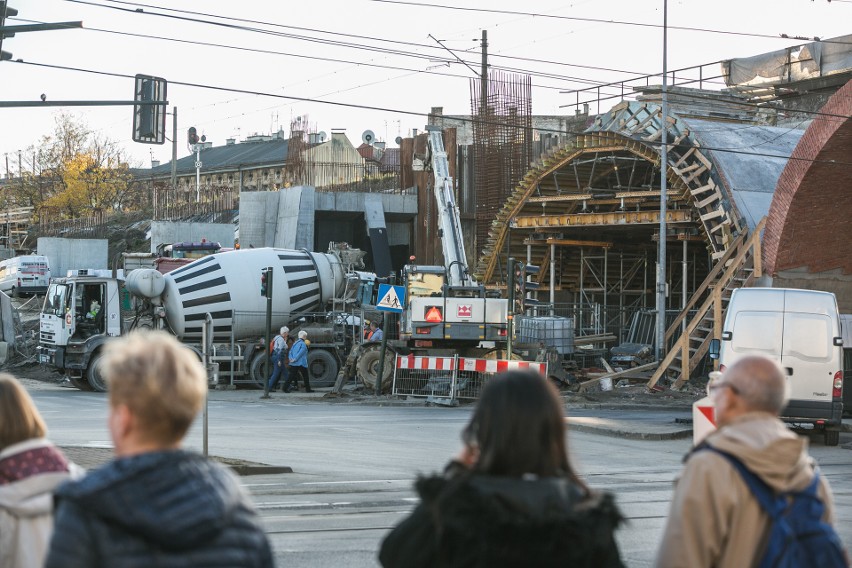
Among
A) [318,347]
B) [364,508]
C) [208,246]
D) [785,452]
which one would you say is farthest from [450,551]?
[208,246]

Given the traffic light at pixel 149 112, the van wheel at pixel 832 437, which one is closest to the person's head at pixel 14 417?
the van wheel at pixel 832 437

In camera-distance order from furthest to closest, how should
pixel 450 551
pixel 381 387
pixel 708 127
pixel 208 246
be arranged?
1. pixel 208 246
2. pixel 708 127
3. pixel 381 387
4. pixel 450 551

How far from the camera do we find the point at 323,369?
3381 centimetres

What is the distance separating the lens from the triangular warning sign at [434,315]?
2961 centimetres

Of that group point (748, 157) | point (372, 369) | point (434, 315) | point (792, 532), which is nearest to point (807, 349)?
point (434, 315)

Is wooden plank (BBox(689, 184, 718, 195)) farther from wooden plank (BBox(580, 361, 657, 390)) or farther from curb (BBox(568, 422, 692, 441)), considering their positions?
curb (BBox(568, 422, 692, 441))

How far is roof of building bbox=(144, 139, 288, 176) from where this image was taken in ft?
343

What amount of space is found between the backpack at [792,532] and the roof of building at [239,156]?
322 feet

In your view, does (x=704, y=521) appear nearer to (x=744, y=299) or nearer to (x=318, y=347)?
(x=744, y=299)

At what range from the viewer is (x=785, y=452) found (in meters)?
4.19

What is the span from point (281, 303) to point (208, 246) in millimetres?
8875

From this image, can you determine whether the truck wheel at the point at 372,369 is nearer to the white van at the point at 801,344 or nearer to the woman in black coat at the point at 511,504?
the white van at the point at 801,344

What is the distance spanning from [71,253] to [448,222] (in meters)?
32.1

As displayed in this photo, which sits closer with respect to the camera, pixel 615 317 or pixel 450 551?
pixel 450 551
